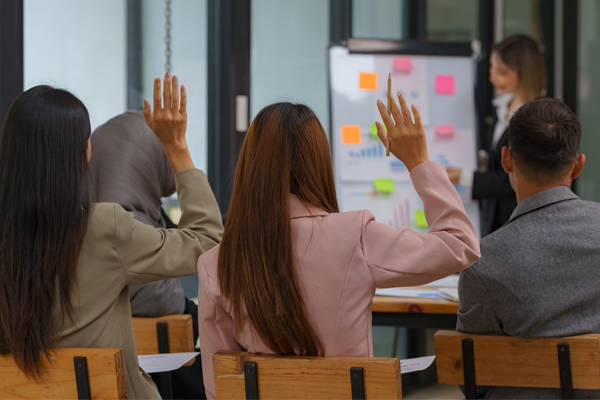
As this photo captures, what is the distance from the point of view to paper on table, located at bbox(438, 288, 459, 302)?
173 cm

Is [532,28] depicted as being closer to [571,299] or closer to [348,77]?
[348,77]

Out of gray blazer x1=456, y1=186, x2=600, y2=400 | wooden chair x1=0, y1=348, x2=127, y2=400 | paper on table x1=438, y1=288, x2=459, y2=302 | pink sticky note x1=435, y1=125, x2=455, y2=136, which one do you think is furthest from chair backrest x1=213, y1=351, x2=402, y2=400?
pink sticky note x1=435, y1=125, x2=455, y2=136

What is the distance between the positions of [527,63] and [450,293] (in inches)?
63.0


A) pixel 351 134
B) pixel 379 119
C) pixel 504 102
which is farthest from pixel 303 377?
pixel 504 102

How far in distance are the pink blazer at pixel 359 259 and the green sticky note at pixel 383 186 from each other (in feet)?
5.41

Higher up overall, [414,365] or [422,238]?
[422,238]

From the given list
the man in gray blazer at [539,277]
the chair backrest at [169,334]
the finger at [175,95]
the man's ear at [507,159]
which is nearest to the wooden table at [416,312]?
the man in gray blazer at [539,277]

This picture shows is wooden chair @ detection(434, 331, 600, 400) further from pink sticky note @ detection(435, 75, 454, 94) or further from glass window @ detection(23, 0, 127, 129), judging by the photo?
pink sticky note @ detection(435, 75, 454, 94)

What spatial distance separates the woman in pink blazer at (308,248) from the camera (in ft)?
3.32

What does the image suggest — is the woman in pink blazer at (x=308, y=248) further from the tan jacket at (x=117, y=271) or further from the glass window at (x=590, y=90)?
the glass window at (x=590, y=90)

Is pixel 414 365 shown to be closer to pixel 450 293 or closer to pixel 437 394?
pixel 450 293

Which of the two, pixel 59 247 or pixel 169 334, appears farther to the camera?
pixel 169 334

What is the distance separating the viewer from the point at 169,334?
153 centimetres

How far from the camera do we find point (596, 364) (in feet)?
3.89
